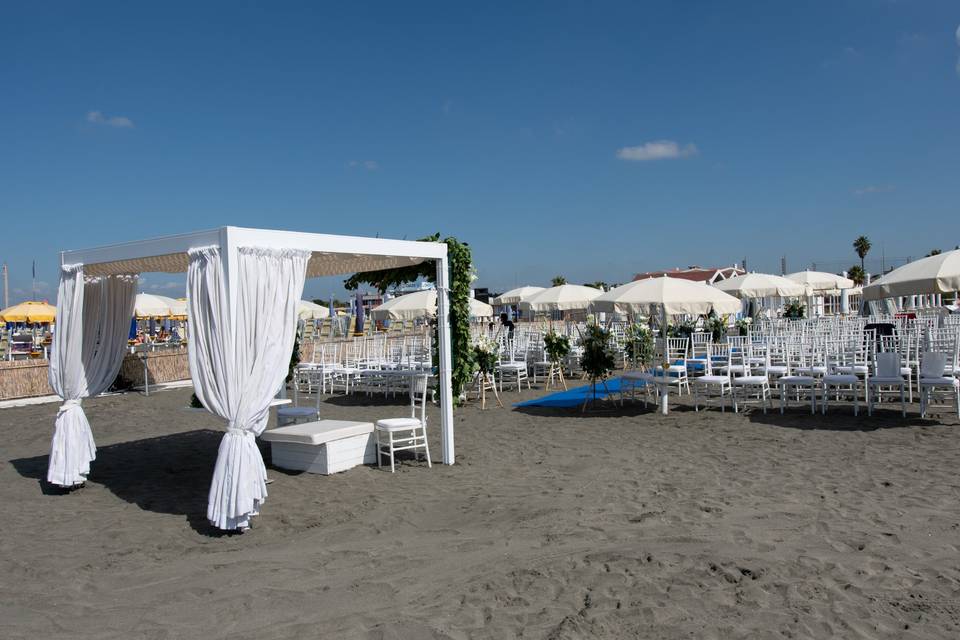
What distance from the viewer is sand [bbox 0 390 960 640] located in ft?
12.7

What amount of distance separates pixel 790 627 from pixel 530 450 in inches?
199

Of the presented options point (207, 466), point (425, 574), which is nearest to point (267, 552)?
point (425, 574)

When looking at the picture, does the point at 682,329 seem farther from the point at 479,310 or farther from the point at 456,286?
the point at 456,286

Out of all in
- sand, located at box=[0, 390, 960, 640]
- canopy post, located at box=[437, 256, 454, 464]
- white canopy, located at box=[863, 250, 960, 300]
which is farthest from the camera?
white canopy, located at box=[863, 250, 960, 300]

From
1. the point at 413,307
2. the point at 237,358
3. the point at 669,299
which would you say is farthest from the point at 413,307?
the point at 237,358

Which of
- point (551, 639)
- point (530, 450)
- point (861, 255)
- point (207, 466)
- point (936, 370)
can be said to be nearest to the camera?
point (551, 639)

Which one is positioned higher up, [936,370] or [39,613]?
[936,370]

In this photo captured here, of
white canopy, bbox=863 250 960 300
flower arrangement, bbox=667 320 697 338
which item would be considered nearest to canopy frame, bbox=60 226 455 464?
white canopy, bbox=863 250 960 300

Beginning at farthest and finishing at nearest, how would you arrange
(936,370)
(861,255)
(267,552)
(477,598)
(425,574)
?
(861,255), (936,370), (267,552), (425,574), (477,598)

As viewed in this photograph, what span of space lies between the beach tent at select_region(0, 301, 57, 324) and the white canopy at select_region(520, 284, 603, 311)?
537 inches

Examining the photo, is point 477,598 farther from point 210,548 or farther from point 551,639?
point 210,548

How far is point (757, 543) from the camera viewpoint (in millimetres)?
4836

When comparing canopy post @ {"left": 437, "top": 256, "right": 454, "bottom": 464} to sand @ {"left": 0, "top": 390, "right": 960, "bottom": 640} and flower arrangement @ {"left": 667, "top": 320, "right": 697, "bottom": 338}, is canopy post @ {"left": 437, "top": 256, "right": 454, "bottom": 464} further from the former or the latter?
flower arrangement @ {"left": 667, "top": 320, "right": 697, "bottom": 338}

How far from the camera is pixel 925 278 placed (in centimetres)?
897
